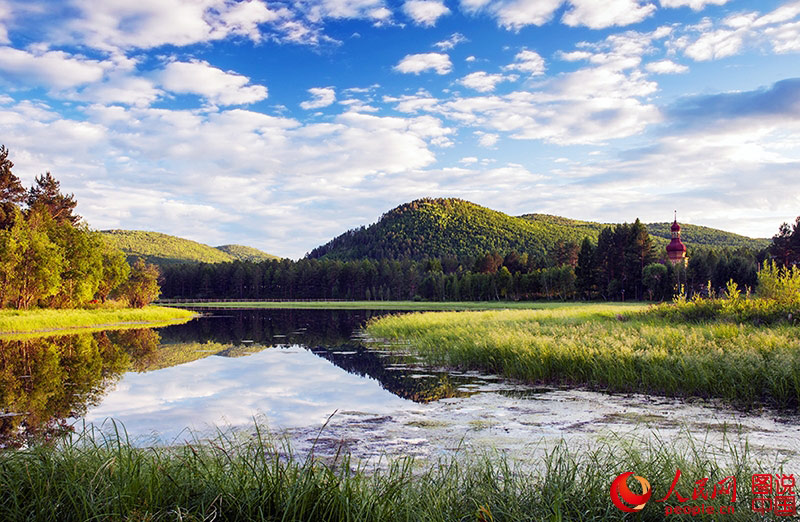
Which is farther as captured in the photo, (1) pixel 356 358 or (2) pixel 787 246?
(2) pixel 787 246

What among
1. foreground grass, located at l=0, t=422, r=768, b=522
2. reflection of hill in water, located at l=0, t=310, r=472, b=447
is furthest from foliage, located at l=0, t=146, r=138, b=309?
foreground grass, located at l=0, t=422, r=768, b=522

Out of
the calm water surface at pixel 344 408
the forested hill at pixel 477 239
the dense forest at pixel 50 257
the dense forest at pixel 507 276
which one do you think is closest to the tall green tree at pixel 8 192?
the dense forest at pixel 50 257

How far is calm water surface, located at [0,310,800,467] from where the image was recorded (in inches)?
324

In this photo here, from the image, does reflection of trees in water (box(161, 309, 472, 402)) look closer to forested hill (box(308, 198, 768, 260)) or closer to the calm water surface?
the calm water surface

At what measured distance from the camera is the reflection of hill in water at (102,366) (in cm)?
1084

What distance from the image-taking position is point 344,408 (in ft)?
38.3

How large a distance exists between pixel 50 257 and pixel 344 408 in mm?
40434

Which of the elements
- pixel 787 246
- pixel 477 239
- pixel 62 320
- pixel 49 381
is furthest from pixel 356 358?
pixel 477 239

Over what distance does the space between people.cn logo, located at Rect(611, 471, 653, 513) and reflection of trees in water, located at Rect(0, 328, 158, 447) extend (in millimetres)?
6061

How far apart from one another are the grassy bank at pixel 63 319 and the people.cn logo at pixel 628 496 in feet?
122

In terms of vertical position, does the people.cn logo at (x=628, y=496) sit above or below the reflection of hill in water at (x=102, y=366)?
above

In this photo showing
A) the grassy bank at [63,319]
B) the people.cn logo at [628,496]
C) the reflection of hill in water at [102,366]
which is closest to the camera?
the people.cn logo at [628,496]

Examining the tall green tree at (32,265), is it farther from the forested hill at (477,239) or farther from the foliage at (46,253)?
the forested hill at (477,239)

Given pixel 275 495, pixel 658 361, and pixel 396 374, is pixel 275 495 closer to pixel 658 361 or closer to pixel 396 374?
pixel 658 361
